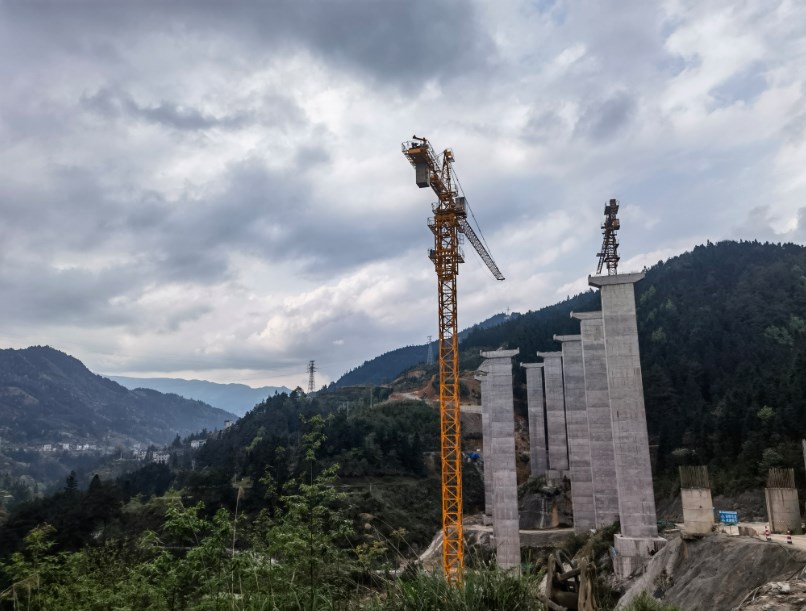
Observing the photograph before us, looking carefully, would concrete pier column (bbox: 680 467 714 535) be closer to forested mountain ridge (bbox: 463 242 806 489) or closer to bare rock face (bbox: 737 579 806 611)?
bare rock face (bbox: 737 579 806 611)

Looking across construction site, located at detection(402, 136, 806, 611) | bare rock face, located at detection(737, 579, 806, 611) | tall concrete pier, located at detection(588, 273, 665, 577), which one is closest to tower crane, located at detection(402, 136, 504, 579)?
construction site, located at detection(402, 136, 806, 611)

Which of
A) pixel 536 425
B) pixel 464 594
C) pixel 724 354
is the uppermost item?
pixel 724 354

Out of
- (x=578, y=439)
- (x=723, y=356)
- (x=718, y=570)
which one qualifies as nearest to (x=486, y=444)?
(x=578, y=439)

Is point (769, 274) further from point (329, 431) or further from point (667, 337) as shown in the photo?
point (329, 431)

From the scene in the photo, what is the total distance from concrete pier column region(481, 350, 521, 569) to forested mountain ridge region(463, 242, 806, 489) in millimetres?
20439

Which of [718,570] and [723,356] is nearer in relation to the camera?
[718,570]

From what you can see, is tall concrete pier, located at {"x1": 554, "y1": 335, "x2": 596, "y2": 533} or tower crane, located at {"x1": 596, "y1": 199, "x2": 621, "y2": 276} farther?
tower crane, located at {"x1": 596, "y1": 199, "x2": 621, "y2": 276}

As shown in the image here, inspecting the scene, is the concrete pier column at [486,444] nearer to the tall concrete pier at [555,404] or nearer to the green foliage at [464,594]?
the tall concrete pier at [555,404]

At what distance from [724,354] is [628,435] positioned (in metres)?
66.0

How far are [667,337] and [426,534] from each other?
5767 cm

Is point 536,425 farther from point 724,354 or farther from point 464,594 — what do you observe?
point 464,594

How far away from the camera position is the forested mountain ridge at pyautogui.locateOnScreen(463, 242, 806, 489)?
5084cm

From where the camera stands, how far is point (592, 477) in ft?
115

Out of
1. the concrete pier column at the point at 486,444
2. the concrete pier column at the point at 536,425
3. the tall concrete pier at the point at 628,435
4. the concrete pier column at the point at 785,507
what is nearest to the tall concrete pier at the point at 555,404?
the concrete pier column at the point at 536,425
